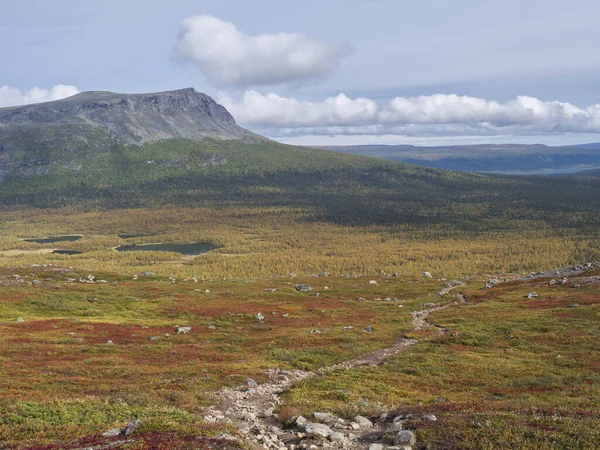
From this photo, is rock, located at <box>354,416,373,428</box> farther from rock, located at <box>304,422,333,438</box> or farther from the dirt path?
rock, located at <box>304,422,333,438</box>

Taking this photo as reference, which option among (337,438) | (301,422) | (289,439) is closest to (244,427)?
(301,422)

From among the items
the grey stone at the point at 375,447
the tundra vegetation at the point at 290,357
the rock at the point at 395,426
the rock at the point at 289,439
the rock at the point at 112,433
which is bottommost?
the tundra vegetation at the point at 290,357

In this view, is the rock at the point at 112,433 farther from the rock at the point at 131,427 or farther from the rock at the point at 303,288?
the rock at the point at 303,288

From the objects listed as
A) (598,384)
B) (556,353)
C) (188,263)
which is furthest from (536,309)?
(188,263)

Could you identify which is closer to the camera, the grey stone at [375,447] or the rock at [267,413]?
the grey stone at [375,447]

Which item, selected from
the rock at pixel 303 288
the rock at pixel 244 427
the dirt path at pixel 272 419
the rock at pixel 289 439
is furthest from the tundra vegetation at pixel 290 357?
the rock at pixel 289 439

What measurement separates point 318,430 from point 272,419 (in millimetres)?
5172

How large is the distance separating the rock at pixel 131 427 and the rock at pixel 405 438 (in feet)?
38.4

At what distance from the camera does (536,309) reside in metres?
73.2

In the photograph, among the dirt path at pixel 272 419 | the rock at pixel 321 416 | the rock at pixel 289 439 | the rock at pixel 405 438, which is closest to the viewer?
the rock at pixel 405 438

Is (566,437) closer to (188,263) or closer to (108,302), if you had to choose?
(108,302)

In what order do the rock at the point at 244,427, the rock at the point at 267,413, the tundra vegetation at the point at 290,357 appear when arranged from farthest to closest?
1. the rock at the point at 267,413
2. the rock at the point at 244,427
3. the tundra vegetation at the point at 290,357

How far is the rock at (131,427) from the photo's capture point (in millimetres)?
19484

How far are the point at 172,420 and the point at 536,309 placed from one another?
227ft
